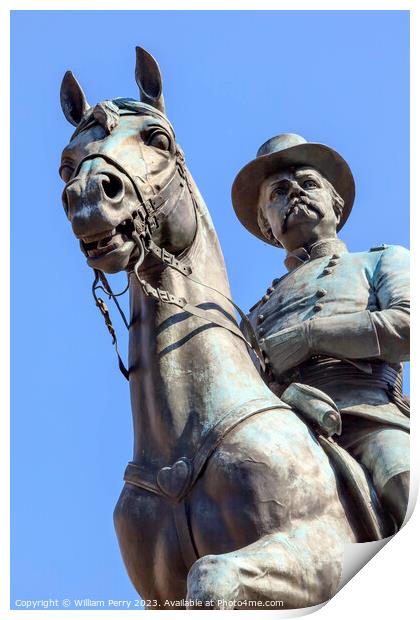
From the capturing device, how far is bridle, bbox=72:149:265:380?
7.99 m

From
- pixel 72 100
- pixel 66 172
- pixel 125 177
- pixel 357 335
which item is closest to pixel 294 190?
pixel 357 335

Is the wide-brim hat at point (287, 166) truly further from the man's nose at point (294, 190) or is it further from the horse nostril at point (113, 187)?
the horse nostril at point (113, 187)

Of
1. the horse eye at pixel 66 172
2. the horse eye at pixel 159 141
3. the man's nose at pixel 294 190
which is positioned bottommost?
the horse eye at pixel 66 172

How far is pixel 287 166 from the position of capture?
10.3 metres

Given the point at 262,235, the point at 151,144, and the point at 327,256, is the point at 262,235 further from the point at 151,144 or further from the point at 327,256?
the point at 151,144

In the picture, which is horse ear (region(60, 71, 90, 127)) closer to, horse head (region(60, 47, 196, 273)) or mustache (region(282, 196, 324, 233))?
horse head (region(60, 47, 196, 273))

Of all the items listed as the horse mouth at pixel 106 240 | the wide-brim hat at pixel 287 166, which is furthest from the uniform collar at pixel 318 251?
the horse mouth at pixel 106 240

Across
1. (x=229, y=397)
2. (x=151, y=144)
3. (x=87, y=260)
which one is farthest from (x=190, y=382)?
(x=151, y=144)

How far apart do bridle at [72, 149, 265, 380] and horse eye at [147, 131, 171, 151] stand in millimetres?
130

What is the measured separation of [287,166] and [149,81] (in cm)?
182

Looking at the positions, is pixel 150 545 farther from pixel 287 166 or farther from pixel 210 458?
pixel 287 166

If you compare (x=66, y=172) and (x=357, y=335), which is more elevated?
(x=66, y=172)

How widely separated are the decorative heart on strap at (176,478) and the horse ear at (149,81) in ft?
7.44

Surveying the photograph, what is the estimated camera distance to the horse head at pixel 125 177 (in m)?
7.83
